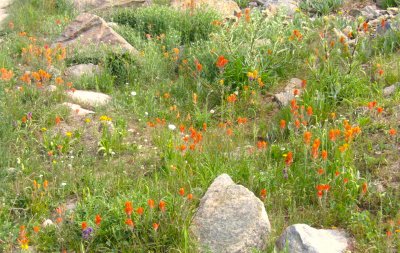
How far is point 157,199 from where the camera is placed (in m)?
4.84

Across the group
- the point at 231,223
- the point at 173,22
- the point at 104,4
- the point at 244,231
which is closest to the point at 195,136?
the point at 231,223

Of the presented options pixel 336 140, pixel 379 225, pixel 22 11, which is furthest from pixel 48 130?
pixel 22 11

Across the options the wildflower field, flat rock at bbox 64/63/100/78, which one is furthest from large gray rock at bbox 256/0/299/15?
flat rock at bbox 64/63/100/78

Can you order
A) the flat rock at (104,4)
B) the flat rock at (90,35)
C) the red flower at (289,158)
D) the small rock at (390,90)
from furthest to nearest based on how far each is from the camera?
the flat rock at (104,4)
the flat rock at (90,35)
the small rock at (390,90)
the red flower at (289,158)

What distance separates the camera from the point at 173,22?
30.8 feet

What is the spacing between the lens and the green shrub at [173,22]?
30.1 ft

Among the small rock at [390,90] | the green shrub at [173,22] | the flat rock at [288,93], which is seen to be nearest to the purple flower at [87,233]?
the flat rock at [288,93]

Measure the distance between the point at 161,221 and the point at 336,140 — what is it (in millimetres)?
1949

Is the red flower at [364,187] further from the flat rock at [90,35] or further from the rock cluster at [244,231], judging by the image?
the flat rock at [90,35]

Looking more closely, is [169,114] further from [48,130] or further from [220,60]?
[48,130]

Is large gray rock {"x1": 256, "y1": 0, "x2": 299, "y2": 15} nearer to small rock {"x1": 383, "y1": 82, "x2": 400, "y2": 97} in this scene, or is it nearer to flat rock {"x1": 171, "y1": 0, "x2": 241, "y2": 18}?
flat rock {"x1": 171, "y1": 0, "x2": 241, "y2": 18}

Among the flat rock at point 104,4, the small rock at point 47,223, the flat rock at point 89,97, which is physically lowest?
the flat rock at point 104,4

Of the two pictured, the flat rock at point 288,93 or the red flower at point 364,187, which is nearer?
the red flower at point 364,187

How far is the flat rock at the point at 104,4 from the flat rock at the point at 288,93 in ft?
16.0
